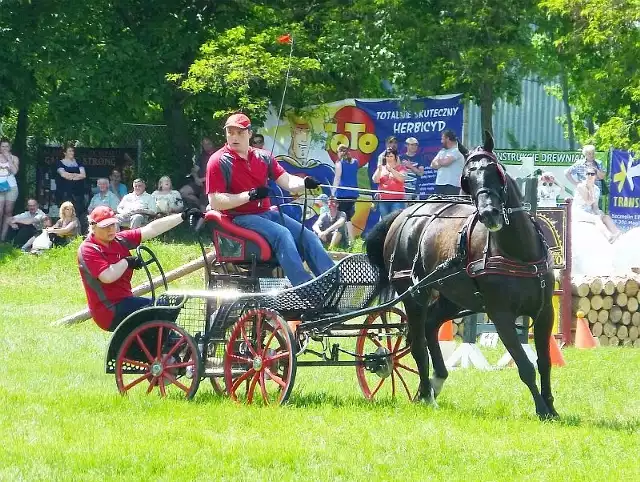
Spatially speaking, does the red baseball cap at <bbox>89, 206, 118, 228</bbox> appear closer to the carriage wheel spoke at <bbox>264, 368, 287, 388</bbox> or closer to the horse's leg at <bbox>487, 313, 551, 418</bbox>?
the carriage wheel spoke at <bbox>264, 368, 287, 388</bbox>

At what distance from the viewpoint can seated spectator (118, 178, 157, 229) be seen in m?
19.5

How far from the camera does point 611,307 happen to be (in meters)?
14.4

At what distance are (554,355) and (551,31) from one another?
11.1 metres

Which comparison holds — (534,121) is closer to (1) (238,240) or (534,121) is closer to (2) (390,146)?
(2) (390,146)

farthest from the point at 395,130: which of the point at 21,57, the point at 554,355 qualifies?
the point at 554,355

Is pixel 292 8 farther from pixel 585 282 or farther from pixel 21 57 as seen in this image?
pixel 585 282

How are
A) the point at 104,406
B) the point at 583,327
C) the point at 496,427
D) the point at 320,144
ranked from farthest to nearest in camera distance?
the point at 320,144 < the point at 583,327 < the point at 104,406 < the point at 496,427

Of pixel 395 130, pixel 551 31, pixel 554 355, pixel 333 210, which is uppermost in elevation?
pixel 551 31

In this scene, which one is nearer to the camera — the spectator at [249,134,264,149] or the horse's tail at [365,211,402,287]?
the horse's tail at [365,211,402,287]

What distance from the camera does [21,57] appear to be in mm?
21812

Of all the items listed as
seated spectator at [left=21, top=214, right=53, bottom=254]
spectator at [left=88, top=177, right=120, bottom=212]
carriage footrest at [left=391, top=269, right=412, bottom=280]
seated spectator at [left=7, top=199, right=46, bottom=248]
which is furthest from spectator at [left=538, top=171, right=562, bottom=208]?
carriage footrest at [left=391, top=269, right=412, bottom=280]

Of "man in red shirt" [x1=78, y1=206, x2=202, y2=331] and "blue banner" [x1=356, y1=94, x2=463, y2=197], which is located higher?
"blue banner" [x1=356, y1=94, x2=463, y2=197]

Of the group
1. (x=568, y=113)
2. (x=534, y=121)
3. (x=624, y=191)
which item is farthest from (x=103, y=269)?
(x=534, y=121)

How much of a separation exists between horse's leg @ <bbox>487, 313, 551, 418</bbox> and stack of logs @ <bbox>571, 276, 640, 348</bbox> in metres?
6.07
